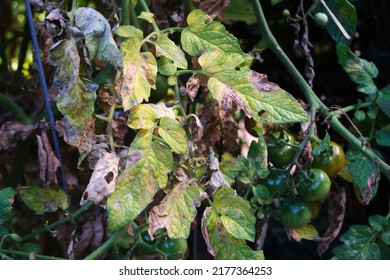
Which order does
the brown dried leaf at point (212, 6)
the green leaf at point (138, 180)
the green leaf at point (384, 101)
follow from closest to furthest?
the green leaf at point (138, 180) → the brown dried leaf at point (212, 6) → the green leaf at point (384, 101)

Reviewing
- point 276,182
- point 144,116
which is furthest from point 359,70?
point 144,116

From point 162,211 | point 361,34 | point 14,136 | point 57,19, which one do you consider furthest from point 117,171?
point 361,34

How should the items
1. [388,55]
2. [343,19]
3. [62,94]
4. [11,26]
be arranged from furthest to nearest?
1. [11,26]
2. [388,55]
3. [343,19]
4. [62,94]

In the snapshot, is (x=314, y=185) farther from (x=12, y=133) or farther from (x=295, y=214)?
(x=12, y=133)

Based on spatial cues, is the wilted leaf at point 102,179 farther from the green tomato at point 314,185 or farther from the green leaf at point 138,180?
the green tomato at point 314,185

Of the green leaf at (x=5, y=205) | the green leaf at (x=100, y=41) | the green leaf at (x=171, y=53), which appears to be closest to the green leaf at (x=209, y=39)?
the green leaf at (x=171, y=53)
